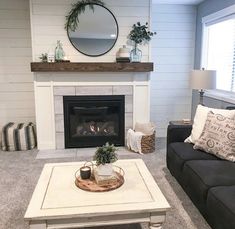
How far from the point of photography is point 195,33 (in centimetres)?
467

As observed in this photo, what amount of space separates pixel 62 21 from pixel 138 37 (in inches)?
45.2

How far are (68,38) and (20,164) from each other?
1.93 metres

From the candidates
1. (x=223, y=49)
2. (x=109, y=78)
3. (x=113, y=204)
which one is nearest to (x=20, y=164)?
(x=109, y=78)

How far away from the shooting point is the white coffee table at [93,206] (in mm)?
1687

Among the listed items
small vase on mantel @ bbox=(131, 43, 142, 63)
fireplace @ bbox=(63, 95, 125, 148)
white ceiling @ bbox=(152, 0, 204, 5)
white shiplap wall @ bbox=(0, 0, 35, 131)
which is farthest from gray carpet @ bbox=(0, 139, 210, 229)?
white ceiling @ bbox=(152, 0, 204, 5)

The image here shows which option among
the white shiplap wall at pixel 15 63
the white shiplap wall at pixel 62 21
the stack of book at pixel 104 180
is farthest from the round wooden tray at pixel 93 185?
the white shiplap wall at pixel 15 63

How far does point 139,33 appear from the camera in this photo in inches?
158

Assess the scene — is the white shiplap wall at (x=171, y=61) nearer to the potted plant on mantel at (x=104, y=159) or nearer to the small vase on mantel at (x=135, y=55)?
the small vase on mantel at (x=135, y=55)

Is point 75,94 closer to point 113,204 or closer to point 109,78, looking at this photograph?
point 109,78

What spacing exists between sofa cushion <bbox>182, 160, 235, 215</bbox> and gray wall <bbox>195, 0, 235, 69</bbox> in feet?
7.71

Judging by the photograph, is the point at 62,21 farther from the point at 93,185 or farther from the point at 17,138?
the point at 93,185

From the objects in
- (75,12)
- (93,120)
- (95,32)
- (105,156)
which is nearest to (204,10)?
(95,32)

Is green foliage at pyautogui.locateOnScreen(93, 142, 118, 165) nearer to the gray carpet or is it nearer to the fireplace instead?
the gray carpet

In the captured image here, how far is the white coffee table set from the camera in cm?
169
